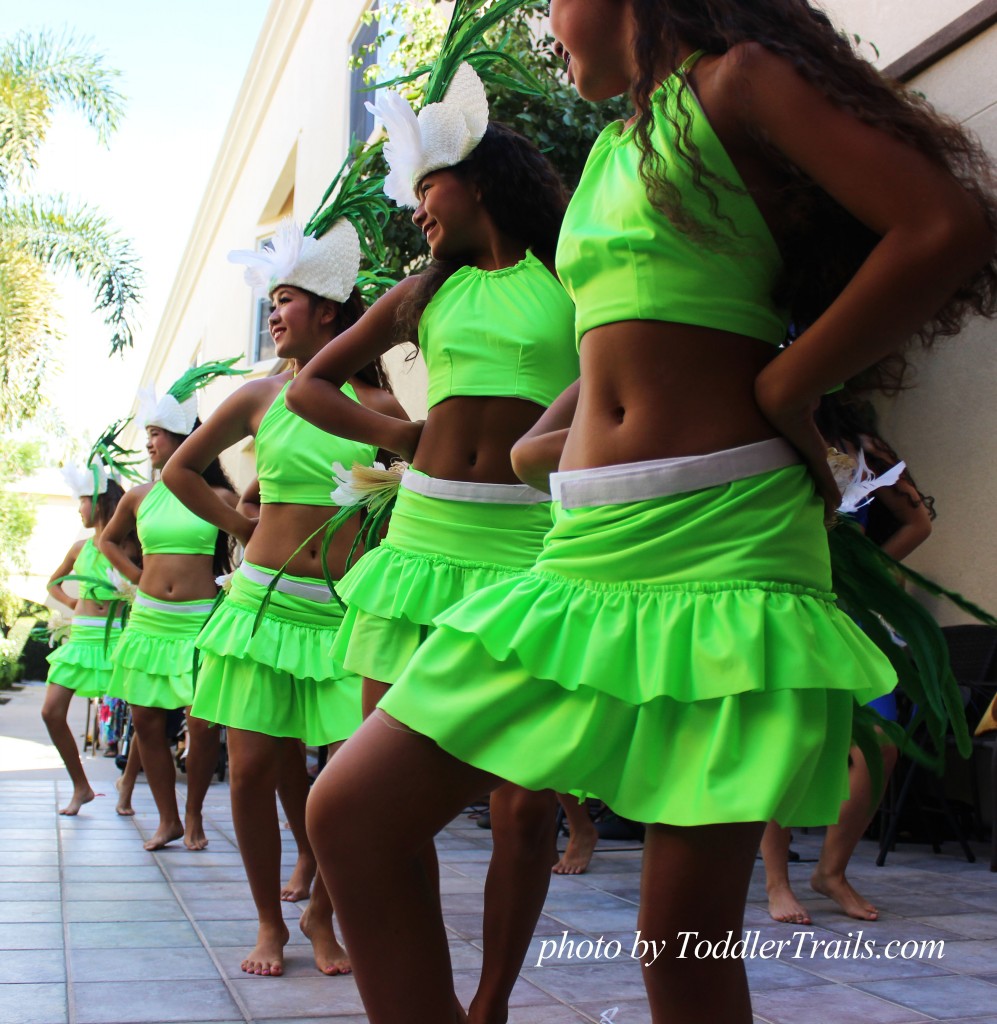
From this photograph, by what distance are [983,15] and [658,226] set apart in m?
4.73

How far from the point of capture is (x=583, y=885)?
15.0ft

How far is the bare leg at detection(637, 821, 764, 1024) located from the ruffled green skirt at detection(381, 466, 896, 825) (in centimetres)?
5

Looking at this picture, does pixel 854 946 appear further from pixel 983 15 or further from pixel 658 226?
pixel 983 15

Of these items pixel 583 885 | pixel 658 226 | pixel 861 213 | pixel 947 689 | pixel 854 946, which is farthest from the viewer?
pixel 583 885

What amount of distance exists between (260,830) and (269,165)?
1536cm

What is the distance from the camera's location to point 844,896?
4055mm

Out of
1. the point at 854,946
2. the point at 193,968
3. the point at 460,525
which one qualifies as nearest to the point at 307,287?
the point at 460,525

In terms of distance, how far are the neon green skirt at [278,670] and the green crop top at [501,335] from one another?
1.08 m

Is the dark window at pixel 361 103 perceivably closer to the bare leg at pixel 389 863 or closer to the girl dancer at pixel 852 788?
the girl dancer at pixel 852 788

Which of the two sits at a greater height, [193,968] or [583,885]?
[193,968]

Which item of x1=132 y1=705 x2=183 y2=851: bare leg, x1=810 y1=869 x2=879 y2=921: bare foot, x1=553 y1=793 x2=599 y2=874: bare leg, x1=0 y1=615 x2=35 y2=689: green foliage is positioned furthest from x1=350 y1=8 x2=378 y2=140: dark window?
x1=0 y1=615 x2=35 y2=689: green foliage

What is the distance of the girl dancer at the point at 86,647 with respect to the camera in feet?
23.1

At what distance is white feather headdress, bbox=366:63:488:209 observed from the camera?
106 inches

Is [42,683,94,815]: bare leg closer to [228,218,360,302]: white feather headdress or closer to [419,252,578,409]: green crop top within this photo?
[228,218,360,302]: white feather headdress
